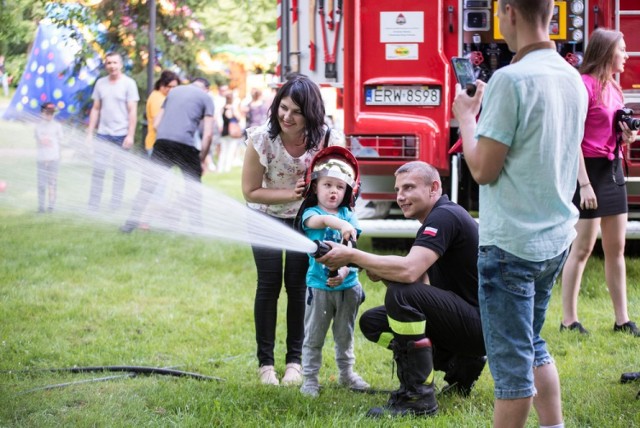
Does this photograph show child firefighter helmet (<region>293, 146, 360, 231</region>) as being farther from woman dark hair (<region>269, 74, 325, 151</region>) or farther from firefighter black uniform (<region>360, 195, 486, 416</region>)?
firefighter black uniform (<region>360, 195, 486, 416</region>)

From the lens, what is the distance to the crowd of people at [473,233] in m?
3.33

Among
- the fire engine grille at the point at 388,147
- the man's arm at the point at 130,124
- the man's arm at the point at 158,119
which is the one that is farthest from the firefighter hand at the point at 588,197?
the man's arm at the point at 130,124

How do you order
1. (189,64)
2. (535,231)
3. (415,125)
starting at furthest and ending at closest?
1. (189,64)
2. (415,125)
3. (535,231)

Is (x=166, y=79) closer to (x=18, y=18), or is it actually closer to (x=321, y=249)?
(x=18, y=18)

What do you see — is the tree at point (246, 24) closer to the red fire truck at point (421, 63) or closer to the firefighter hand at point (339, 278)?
the red fire truck at point (421, 63)

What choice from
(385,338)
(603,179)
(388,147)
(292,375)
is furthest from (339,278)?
(388,147)

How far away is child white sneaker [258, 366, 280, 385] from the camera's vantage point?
16.9 ft

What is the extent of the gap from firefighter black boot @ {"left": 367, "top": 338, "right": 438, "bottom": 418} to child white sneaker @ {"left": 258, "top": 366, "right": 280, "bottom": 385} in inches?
33.1

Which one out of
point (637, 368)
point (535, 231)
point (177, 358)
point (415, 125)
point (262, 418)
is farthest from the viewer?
point (415, 125)

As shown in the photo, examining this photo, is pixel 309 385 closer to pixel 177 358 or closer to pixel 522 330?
pixel 177 358

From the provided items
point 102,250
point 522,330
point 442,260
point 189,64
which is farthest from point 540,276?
point 189,64

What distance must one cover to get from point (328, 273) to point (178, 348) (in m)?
1.66

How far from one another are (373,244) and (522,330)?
6277 mm

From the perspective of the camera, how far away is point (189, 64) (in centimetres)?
1788
